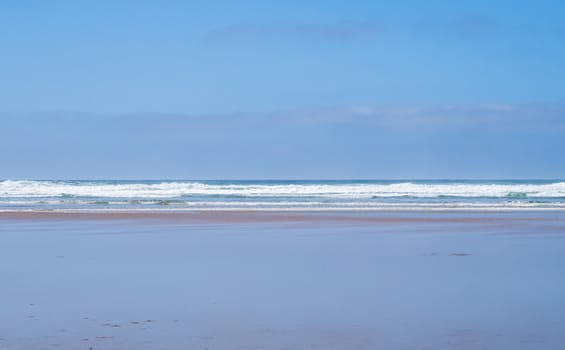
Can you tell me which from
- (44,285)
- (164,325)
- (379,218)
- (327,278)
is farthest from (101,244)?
(379,218)

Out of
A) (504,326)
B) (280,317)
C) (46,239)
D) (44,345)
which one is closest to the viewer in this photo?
(44,345)

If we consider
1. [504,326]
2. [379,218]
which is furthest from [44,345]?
[379,218]

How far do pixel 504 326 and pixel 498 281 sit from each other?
264 cm

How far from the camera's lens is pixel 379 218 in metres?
22.5

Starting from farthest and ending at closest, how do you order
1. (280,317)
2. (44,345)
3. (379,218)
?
(379,218) → (280,317) → (44,345)

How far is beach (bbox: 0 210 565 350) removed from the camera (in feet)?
20.1

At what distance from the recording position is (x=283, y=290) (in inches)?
333

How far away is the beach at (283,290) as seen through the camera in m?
6.11

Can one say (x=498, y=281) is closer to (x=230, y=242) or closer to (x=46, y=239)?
(x=230, y=242)

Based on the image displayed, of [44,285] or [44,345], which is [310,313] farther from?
[44,285]

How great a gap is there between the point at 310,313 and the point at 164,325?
56.7 inches

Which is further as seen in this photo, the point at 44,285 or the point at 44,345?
the point at 44,285

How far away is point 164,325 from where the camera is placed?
21.5 ft

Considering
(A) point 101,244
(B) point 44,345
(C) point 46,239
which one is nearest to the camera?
(B) point 44,345
